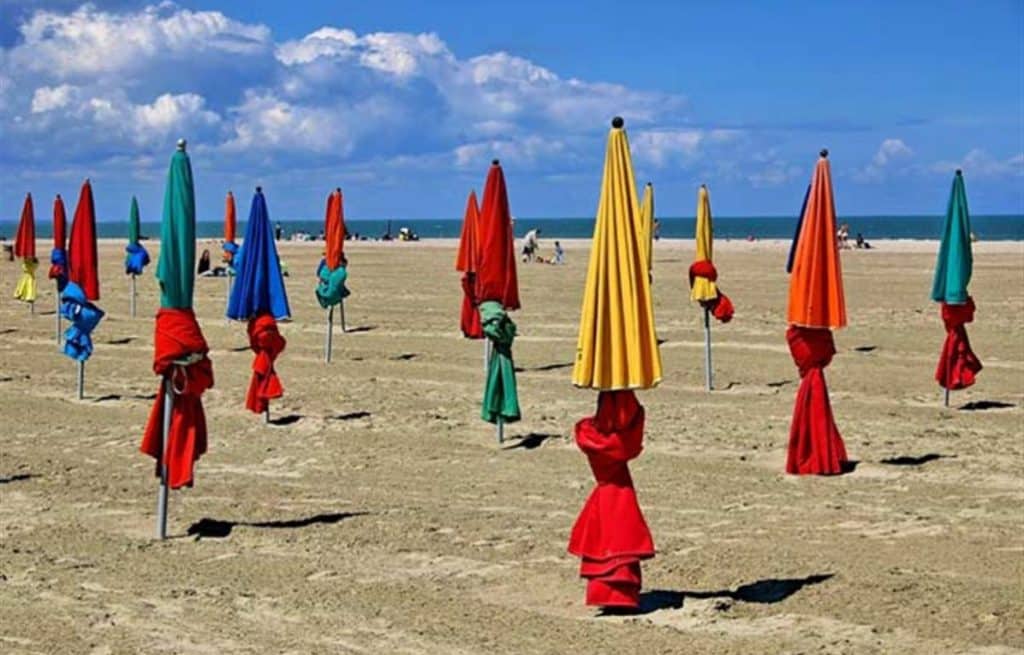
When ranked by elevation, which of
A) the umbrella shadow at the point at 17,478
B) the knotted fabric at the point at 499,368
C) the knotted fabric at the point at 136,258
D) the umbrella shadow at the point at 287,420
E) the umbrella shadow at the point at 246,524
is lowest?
the umbrella shadow at the point at 246,524

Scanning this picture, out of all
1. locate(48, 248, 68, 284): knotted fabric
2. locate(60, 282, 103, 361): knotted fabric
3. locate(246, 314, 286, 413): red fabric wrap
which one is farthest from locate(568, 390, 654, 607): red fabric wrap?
locate(48, 248, 68, 284): knotted fabric

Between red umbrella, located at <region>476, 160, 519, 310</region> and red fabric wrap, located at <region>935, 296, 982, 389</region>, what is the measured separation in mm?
5743

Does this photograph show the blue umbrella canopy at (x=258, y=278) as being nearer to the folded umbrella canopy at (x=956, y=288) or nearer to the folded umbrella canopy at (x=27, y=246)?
the folded umbrella canopy at (x=956, y=288)

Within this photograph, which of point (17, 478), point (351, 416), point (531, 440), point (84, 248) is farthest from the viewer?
point (351, 416)

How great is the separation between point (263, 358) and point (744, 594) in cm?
820

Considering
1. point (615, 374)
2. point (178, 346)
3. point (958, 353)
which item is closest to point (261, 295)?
point (178, 346)

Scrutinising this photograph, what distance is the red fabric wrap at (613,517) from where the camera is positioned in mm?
8406

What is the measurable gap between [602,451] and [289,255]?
5393 cm

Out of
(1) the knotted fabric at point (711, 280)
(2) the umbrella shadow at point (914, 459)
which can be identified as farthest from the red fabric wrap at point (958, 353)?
(1) the knotted fabric at point (711, 280)

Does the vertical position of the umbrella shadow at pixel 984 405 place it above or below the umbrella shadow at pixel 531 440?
above

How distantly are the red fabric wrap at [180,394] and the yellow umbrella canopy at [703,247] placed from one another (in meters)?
9.59

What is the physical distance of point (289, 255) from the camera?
201 ft

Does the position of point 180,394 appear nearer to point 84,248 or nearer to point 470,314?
point 84,248

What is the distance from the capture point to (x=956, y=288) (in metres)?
16.6
